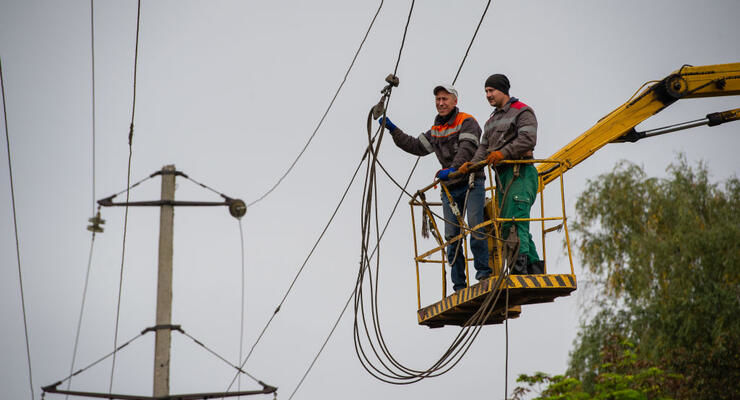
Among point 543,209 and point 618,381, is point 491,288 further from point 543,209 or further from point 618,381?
point 618,381

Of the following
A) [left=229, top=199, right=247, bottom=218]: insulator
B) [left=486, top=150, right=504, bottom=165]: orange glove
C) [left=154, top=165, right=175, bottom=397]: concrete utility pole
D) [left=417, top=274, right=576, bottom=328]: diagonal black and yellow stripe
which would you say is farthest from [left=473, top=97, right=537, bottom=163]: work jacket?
[left=154, top=165, right=175, bottom=397]: concrete utility pole

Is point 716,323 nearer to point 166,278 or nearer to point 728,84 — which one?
point 728,84

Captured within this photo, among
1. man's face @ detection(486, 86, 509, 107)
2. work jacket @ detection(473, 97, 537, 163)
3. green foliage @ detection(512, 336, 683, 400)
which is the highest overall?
man's face @ detection(486, 86, 509, 107)

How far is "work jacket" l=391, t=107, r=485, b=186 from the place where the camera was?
9430 mm

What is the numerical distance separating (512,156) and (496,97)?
2.47 ft

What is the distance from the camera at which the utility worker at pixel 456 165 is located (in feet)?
30.6

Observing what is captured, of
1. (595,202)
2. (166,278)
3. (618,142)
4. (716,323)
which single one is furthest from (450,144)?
(595,202)

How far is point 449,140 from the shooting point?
31.8 ft

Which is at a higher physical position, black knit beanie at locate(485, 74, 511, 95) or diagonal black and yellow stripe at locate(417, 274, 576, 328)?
black knit beanie at locate(485, 74, 511, 95)

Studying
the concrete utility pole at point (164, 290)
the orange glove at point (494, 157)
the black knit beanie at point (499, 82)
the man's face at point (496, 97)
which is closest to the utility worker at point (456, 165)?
the man's face at point (496, 97)

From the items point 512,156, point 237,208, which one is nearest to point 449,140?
point 512,156

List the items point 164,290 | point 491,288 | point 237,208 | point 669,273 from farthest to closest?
1. point 669,273
2. point 237,208
3. point 164,290
4. point 491,288

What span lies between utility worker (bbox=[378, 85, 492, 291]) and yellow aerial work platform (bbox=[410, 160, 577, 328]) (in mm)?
119

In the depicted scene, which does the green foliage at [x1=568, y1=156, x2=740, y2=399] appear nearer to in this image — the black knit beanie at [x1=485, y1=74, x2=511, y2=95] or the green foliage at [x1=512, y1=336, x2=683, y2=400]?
the green foliage at [x1=512, y1=336, x2=683, y2=400]
